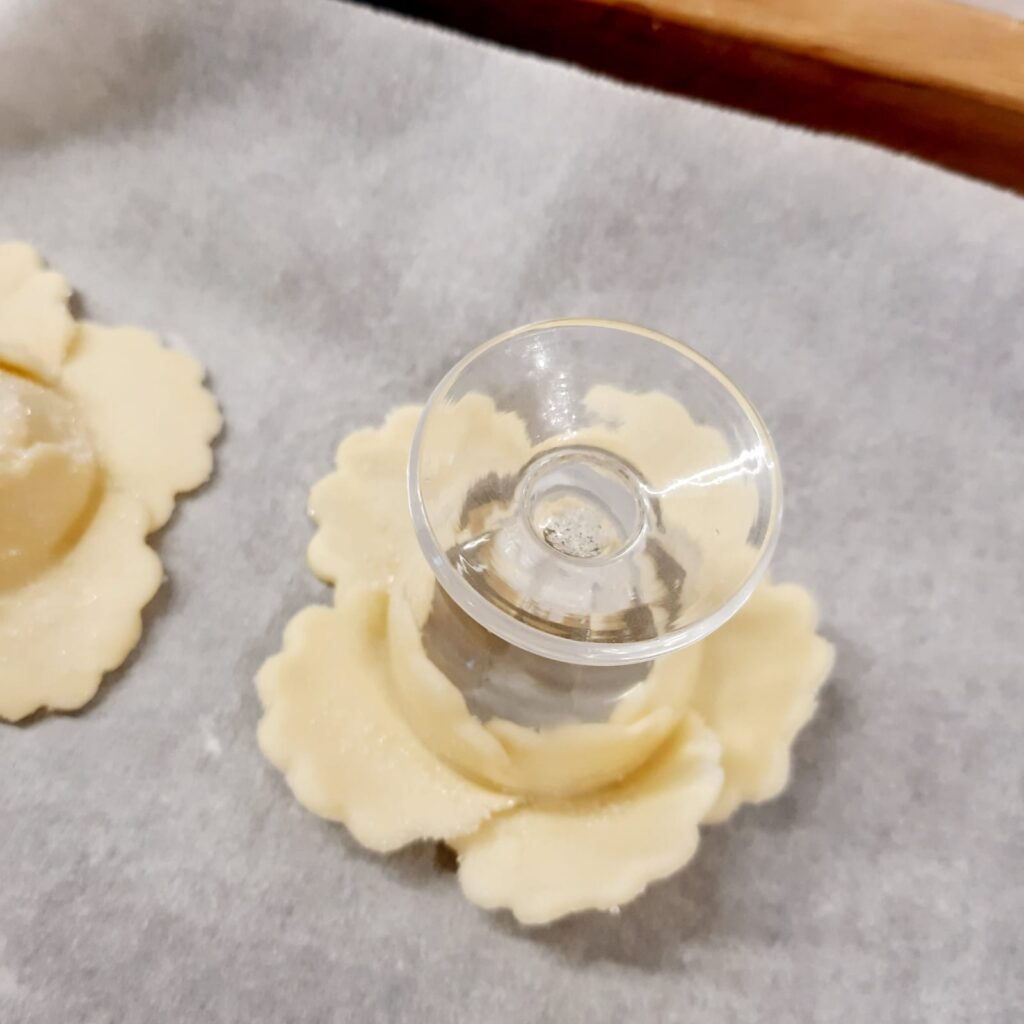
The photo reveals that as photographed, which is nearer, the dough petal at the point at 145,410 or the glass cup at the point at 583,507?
the glass cup at the point at 583,507

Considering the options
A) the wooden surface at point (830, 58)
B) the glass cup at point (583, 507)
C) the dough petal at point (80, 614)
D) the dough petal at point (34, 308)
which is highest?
the wooden surface at point (830, 58)

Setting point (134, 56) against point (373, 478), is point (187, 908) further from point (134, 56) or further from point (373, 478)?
point (134, 56)

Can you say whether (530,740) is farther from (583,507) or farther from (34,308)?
(34,308)

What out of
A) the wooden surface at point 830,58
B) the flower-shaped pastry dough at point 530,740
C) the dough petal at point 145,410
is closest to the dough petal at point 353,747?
the flower-shaped pastry dough at point 530,740

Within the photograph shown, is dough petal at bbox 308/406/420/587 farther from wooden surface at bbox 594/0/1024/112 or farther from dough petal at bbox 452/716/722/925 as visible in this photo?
wooden surface at bbox 594/0/1024/112

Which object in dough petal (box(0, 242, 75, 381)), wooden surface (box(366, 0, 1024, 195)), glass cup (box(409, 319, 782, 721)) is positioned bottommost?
dough petal (box(0, 242, 75, 381))

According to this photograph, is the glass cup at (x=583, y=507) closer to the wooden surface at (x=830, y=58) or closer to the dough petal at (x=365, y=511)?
the dough petal at (x=365, y=511)

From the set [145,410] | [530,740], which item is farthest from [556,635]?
[145,410]

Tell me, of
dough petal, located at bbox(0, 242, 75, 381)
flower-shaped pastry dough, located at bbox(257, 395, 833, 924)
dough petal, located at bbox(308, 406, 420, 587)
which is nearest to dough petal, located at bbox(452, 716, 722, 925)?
flower-shaped pastry dough, located at bbox(257, 395, 833, 924)
